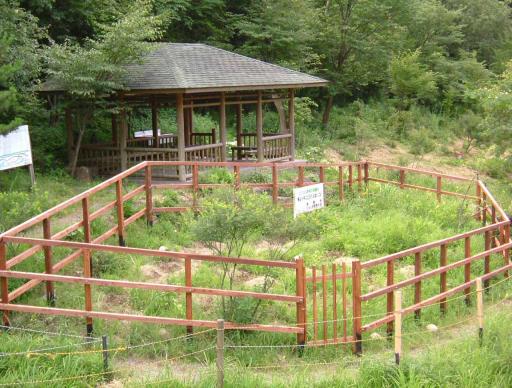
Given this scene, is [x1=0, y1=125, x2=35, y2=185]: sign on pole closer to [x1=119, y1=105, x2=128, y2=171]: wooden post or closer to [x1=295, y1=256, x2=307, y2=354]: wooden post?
[x1=119, y1=105, x2=128, y2=171]: wooden post

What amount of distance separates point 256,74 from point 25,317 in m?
13.1

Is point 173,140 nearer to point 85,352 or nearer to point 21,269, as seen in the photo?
point 21,269

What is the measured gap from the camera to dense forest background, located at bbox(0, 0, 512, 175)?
18.4 m

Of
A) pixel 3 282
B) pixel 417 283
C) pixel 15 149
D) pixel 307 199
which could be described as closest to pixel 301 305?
pixel 417 283

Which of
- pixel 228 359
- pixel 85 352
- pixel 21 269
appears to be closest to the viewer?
pixel 85 352

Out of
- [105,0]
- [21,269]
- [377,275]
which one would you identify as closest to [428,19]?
[105,0]

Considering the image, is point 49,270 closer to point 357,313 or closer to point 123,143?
point 357,313

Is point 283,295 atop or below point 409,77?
below

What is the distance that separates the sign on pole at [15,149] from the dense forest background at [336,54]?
360 cm

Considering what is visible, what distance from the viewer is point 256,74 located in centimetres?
2086

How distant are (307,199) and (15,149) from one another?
5.73 m

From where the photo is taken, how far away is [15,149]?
14.2 meters

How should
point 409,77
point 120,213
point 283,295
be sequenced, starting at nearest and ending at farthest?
1. point 283,295
2. point 120,213
3. point 409,77

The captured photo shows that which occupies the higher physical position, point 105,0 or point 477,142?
point 105,0
